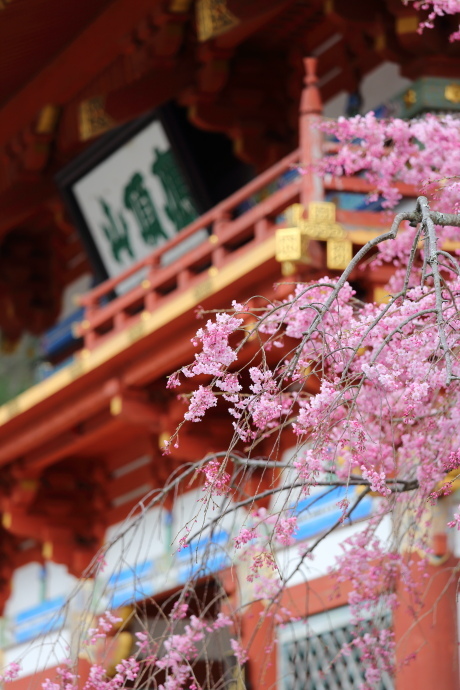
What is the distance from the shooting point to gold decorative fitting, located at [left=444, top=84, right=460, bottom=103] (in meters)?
7.89

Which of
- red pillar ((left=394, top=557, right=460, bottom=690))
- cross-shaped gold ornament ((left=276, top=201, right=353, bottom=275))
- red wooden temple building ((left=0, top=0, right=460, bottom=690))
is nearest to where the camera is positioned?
red pillar ((left=394, top=557, right=460, bottom=690))

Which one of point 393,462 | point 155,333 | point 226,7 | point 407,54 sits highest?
point 226,7

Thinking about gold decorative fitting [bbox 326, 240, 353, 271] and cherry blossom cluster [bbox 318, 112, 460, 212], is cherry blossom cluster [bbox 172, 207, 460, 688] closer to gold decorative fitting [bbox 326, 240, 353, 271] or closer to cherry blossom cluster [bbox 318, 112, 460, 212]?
cherry blossom cluster [bbox 318, 112, 460, 212]

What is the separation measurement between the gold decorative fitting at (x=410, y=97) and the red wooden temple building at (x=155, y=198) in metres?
0.02

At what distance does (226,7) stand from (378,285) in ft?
7.20

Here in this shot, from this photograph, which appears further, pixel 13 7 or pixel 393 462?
pixel 13 7

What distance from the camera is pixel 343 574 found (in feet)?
19.9

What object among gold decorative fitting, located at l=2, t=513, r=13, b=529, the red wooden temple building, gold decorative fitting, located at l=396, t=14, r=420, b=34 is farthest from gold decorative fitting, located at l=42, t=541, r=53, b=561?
gold decorative fitting, located at l=396, t=14, r=420, b=34

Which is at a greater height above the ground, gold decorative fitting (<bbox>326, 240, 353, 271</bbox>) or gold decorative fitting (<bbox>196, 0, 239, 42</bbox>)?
gold decorative fitting (<bbox>196, 0, 239, 42</bbox>)

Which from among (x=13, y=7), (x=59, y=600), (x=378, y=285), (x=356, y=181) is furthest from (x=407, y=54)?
(x=59, y=600)

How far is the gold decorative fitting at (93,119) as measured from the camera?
31.7 ft

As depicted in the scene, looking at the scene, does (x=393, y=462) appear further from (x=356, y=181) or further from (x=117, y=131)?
(x=117, y=131)

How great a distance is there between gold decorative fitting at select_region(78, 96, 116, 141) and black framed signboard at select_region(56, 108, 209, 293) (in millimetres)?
334

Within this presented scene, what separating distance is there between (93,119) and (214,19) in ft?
5.44
